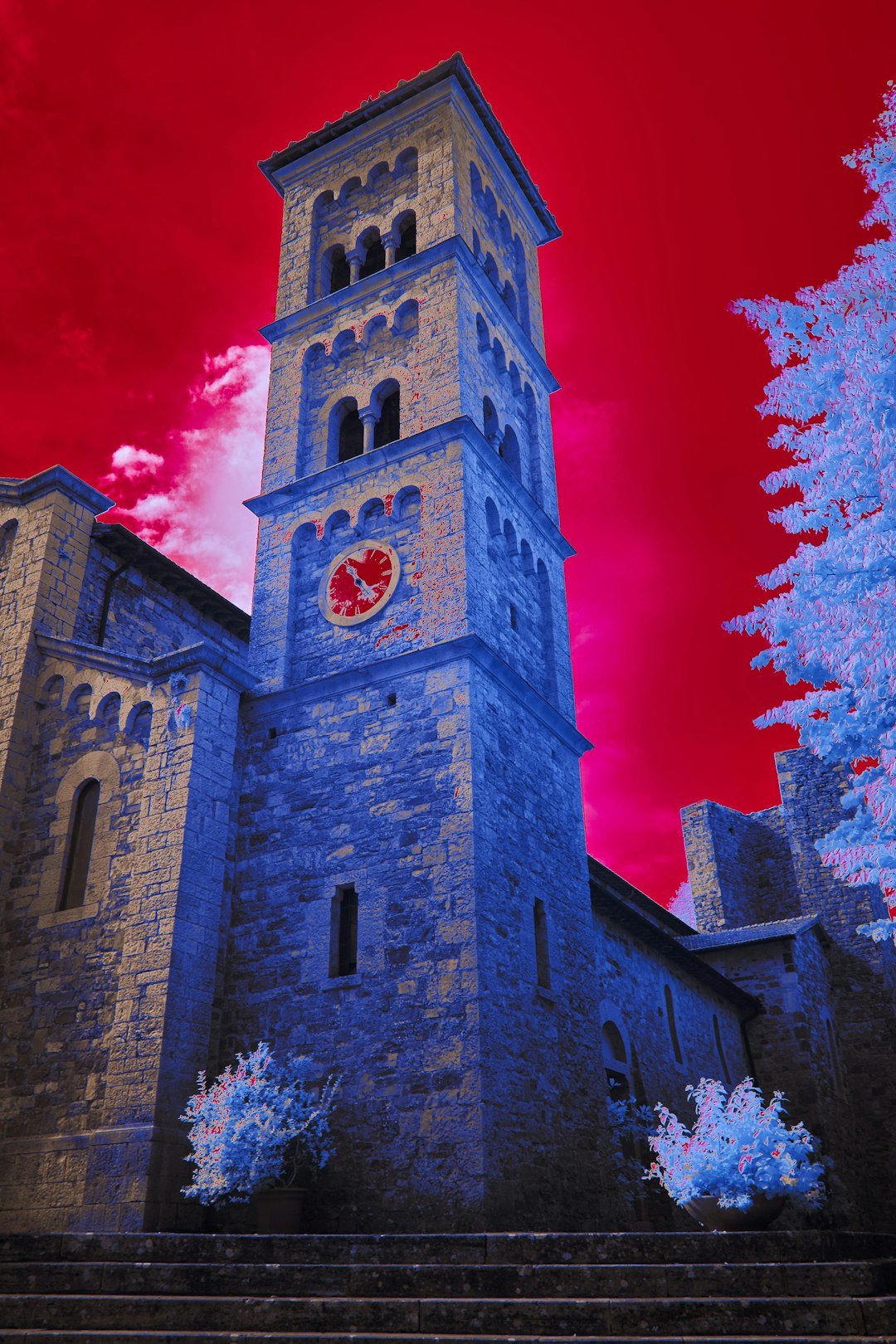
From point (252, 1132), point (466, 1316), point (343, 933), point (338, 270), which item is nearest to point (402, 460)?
point (338, 270)

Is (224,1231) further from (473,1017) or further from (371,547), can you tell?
(371,547)

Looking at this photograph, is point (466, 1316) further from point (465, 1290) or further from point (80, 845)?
point (80, 845)

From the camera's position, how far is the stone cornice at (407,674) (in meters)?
14.4

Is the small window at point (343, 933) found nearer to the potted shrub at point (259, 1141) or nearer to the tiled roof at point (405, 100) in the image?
the potted shrub at point (259, 1141)

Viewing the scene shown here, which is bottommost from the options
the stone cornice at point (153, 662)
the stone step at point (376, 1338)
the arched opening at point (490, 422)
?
the stone step at point (376, 1338)

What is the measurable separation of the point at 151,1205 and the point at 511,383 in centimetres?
1525

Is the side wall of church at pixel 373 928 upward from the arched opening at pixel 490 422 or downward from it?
downward

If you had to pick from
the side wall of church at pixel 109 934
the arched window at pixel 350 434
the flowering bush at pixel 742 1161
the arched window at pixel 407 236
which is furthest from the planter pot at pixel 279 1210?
the arched window at pixel 407 236

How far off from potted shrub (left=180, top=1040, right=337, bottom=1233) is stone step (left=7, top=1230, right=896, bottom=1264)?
73.7 inches

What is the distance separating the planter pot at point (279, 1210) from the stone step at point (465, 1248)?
2.24 metres

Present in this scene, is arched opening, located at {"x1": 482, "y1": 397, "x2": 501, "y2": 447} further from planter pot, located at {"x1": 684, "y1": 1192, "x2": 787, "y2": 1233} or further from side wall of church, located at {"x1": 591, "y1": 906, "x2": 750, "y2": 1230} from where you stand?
planter pot, located at {"x1": 684, "y1": 1192, "x2": 787, "y2": 1233}

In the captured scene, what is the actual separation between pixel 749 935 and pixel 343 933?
15297 millimetres

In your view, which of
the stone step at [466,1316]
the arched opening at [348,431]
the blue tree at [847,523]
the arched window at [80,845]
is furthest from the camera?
the arched opening at [348,431]

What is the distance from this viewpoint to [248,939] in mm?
14117
